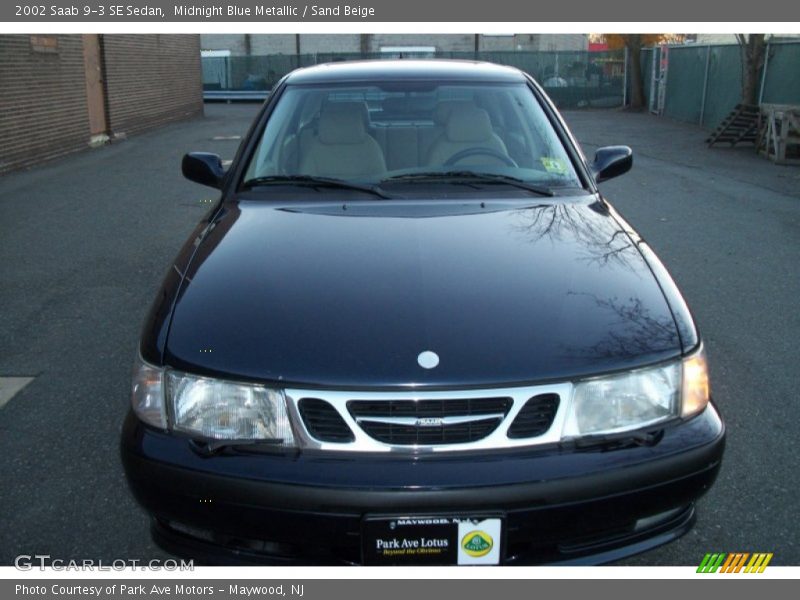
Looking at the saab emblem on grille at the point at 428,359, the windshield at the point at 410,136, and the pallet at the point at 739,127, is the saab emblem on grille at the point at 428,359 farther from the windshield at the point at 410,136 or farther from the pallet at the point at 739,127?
the pallet at the point at 739,127

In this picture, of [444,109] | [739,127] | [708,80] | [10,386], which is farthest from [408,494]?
[708,80]

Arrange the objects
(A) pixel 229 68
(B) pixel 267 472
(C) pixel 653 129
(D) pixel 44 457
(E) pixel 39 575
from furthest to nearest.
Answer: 1. (A) pixel 229 68
2. (C) pixel 653 129
3. (D) pixel 44 457
4. (E) pixel 39 575
5. (B) pixel 267 472

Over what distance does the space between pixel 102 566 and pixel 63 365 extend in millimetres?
1993

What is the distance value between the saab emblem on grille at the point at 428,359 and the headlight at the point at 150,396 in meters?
0.76

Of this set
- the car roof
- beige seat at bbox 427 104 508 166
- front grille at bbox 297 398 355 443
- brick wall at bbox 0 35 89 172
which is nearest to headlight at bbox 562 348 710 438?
front grille at bbox 297 398 355 443

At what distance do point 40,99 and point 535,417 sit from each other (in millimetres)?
12539

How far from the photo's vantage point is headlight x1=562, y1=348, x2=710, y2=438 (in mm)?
2188

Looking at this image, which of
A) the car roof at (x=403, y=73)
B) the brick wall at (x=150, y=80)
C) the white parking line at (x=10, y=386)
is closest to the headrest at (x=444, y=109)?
the car roof at (x=403, y=73)

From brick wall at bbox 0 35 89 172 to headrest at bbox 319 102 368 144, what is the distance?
9.13m

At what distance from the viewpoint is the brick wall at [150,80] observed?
16.4m

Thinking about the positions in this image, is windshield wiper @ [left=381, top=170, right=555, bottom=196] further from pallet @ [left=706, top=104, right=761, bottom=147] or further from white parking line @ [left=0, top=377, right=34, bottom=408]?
pallet @ [left=706, top=104, right=761, bottom=147]

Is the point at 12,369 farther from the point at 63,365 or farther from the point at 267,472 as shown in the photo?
the point at 267,472

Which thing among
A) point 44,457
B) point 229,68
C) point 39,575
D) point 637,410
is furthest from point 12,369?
point 229,68

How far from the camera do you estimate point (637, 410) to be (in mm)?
Result: 2256
